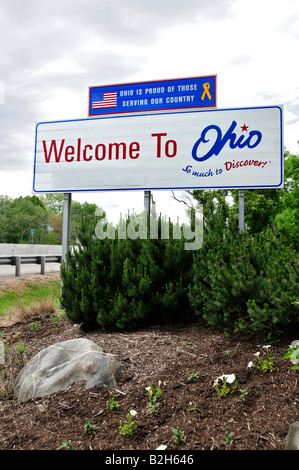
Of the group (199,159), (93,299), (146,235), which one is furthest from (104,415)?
(199,159)

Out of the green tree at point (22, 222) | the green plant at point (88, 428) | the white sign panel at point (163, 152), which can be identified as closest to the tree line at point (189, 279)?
the white sign panel at point (163, 152)

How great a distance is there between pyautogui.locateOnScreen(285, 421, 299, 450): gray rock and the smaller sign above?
19.8 ft

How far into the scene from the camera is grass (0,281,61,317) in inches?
322

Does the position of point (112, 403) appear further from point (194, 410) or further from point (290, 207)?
point (290, 207)

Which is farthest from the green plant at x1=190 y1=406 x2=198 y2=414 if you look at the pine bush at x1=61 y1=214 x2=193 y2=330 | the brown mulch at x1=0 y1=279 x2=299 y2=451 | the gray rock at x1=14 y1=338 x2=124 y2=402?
the pine bush at x1=61 y1=214 x2=193 y2=330

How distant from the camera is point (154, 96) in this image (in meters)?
8.05

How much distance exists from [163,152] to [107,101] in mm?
1673

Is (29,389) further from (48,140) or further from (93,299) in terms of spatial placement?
(48,140)

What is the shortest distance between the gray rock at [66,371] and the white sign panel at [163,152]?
4.01 m

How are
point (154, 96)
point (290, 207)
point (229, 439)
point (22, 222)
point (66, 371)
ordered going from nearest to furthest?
point (229, 439) < point (66, 371) < point (154, 96) < point (290, 207) < point (22, 222)

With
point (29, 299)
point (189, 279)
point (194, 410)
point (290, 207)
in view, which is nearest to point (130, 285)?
point (189, 279)

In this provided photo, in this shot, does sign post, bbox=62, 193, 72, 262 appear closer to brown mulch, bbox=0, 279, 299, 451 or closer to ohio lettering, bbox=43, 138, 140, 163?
ohio lettering, bbox=43, 138, 140, 163

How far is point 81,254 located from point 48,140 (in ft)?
9.72

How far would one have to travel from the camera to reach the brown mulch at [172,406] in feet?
10.1
